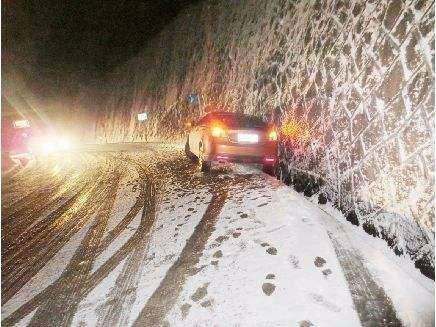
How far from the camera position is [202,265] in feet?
14.8

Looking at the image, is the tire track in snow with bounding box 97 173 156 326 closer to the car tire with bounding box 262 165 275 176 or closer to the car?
the car

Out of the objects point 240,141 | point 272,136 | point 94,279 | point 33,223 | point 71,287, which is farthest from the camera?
point 272,136

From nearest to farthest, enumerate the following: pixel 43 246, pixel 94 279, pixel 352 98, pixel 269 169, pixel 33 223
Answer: pixel 94 279 < pixel 43 246 < pixel 352 98 < pixel 33 223 < pixel 269 169

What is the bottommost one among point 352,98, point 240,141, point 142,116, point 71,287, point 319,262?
point 71,287

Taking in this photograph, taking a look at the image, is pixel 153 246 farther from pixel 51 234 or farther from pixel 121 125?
pixel 121 125

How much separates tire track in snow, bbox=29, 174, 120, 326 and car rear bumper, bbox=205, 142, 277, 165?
2.82 m

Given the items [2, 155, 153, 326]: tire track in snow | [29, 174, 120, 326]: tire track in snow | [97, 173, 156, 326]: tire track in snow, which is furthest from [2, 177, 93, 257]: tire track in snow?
[97, 173, 156, 326]: tire track in snow

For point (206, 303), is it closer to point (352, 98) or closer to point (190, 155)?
point (352, 98)

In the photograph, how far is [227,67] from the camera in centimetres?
1501

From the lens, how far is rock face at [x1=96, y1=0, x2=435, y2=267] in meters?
4.52

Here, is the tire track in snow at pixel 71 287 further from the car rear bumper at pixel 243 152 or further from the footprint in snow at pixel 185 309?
the car rear bumper at pixel 243 152

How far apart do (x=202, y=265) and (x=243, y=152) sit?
Result: 3.60 m

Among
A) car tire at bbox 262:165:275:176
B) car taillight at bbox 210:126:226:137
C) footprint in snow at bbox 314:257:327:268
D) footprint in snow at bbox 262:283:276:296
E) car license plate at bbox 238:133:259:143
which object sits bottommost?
footprint in snow at bbox 262:283:276:296

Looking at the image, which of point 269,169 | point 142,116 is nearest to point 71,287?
point 269,169
